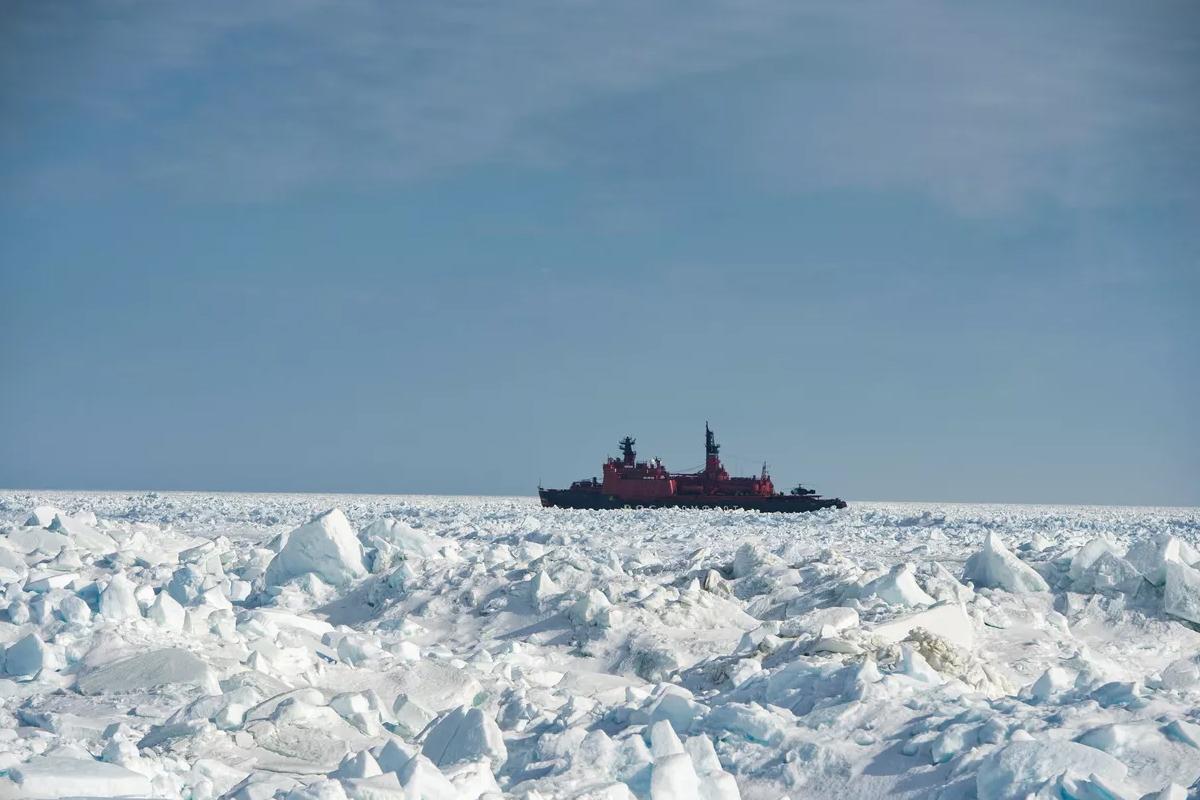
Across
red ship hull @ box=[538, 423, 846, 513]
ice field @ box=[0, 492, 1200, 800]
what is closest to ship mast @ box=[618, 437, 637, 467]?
red ship hull @ box=[538, 423, 846, 513]

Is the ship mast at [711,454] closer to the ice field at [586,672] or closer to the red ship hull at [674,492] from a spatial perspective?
the red ship hull at [674,492]

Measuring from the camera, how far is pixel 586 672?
A: 749 centimetres

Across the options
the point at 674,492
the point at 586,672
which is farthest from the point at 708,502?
the point at 586,672

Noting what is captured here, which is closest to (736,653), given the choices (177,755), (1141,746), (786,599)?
(786,599)

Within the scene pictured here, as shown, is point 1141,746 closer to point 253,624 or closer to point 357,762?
point 357,762

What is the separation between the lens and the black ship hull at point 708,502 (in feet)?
Answer: 104

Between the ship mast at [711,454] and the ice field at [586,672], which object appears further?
the ship mast at [711,454]

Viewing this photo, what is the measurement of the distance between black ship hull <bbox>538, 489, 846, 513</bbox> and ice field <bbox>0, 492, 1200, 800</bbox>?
19.5 metres

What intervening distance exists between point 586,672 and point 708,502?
25.2 meters

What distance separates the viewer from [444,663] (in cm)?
676

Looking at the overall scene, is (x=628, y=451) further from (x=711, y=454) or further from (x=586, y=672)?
(x=586, y=672)

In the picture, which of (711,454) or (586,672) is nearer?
(586,672)

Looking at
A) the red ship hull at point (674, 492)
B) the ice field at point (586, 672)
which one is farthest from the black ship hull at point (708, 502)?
the ice field at point (586, 672)

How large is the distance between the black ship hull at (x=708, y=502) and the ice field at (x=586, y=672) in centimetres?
1948
